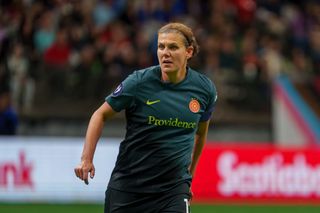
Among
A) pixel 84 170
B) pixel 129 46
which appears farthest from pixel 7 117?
pixel 84 170

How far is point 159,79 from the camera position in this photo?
6.45m

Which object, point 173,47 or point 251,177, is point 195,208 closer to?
point 251,177

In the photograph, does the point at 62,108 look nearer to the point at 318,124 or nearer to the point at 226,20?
the point at 226,20

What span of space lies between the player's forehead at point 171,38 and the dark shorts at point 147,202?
106cm

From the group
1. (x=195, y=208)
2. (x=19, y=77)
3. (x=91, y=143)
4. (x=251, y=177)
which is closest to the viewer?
(x=91, y=143)

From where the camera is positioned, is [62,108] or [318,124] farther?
[318,124]

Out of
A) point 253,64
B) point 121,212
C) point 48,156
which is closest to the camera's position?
point 121,212

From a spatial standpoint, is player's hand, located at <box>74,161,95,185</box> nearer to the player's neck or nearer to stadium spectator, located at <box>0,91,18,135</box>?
the player's neck

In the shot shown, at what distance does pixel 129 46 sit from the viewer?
16.4m


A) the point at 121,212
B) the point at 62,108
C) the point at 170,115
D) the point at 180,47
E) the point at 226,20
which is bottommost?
the point at 121,212

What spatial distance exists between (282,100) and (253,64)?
945mm

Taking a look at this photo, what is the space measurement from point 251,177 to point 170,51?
8.92 meters

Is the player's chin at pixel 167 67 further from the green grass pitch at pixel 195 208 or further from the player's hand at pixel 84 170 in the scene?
the green grass pitch at pixel 195 208

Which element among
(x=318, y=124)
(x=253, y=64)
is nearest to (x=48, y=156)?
(x=253, y=64)
